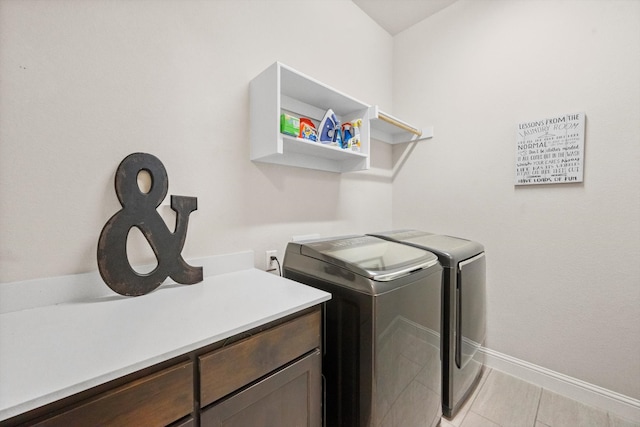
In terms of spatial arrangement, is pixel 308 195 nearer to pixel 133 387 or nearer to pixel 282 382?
pixel 282 382

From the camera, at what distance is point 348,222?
2135 millimetres

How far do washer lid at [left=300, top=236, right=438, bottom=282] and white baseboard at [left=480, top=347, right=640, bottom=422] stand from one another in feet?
4.16

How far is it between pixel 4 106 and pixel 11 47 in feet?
0.68


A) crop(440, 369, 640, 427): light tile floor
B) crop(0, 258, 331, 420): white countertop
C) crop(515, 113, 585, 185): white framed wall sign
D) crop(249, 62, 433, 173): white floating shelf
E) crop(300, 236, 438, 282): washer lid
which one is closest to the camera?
crop(0, 258, 331, 420): white countertop

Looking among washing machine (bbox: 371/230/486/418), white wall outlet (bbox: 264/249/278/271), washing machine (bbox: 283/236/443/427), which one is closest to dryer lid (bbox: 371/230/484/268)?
washing machine (bbox: 371/230/486/418)

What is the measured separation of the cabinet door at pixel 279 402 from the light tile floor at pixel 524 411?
1.05 meters

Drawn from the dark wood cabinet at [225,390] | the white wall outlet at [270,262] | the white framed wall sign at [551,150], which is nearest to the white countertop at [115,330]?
the dark wood cabinet at [225,390]

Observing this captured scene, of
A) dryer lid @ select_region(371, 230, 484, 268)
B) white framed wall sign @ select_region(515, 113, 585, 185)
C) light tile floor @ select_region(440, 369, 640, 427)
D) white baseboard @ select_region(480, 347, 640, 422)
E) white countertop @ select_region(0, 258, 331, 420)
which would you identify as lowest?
light tile floor @ select_region(440, 369, 640, 427)

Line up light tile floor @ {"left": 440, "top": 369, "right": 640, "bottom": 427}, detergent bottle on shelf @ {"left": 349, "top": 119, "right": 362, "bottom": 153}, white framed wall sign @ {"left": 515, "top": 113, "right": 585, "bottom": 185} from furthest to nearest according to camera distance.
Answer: detergent bottle on shelf @ {"left": 349, "top": 119, "right": 362, "bottom": 153} < white framed wall sign @ {"left": 515, "top": 113, "right": 585, "bottom": 185} < light tile floor @ {"left": 440, "top": 369, "right": 640, "bottom": 427}

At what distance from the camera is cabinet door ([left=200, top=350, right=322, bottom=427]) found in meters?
0.75

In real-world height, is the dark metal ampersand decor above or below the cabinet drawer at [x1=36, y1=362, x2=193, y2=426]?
above

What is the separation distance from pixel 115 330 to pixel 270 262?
882 millimetres

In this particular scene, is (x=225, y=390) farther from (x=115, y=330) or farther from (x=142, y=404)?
(x=115, y=330)

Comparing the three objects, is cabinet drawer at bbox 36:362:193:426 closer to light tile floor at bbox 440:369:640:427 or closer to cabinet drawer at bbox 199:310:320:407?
cabinet drawer at bbox 199:310:320:407
